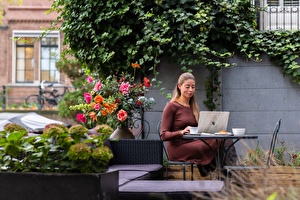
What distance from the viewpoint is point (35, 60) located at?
28562 millimetres

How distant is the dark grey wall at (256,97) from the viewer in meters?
8.34

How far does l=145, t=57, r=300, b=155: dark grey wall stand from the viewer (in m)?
8.34

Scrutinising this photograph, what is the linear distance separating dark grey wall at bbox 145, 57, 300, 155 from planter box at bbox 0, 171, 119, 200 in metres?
4.74

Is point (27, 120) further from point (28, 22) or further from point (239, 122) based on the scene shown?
point (28, 22)

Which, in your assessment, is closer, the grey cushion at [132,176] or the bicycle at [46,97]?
the grey cushion at [132,176]

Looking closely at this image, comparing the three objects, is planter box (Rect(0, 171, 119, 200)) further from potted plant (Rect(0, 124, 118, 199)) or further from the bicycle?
the bicycle

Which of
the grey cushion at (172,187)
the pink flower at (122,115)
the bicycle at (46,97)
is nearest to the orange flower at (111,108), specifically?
the pink flower at (122,115)

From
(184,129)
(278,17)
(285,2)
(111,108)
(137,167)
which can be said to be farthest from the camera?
(285,2)

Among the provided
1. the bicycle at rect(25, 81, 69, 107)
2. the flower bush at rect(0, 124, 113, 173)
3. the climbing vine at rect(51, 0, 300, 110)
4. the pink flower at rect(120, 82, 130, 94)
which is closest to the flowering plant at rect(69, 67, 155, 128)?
the pink flower at rect(120, 82, 130, 94)

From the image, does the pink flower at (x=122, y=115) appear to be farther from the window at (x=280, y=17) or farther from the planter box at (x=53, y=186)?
the planter box at (x=53, y=186)

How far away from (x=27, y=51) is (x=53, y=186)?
25.8 metres

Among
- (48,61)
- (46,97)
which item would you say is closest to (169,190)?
(46,97)

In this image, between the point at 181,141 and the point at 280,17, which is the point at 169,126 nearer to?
the point at 181,141

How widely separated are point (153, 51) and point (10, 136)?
459cm
